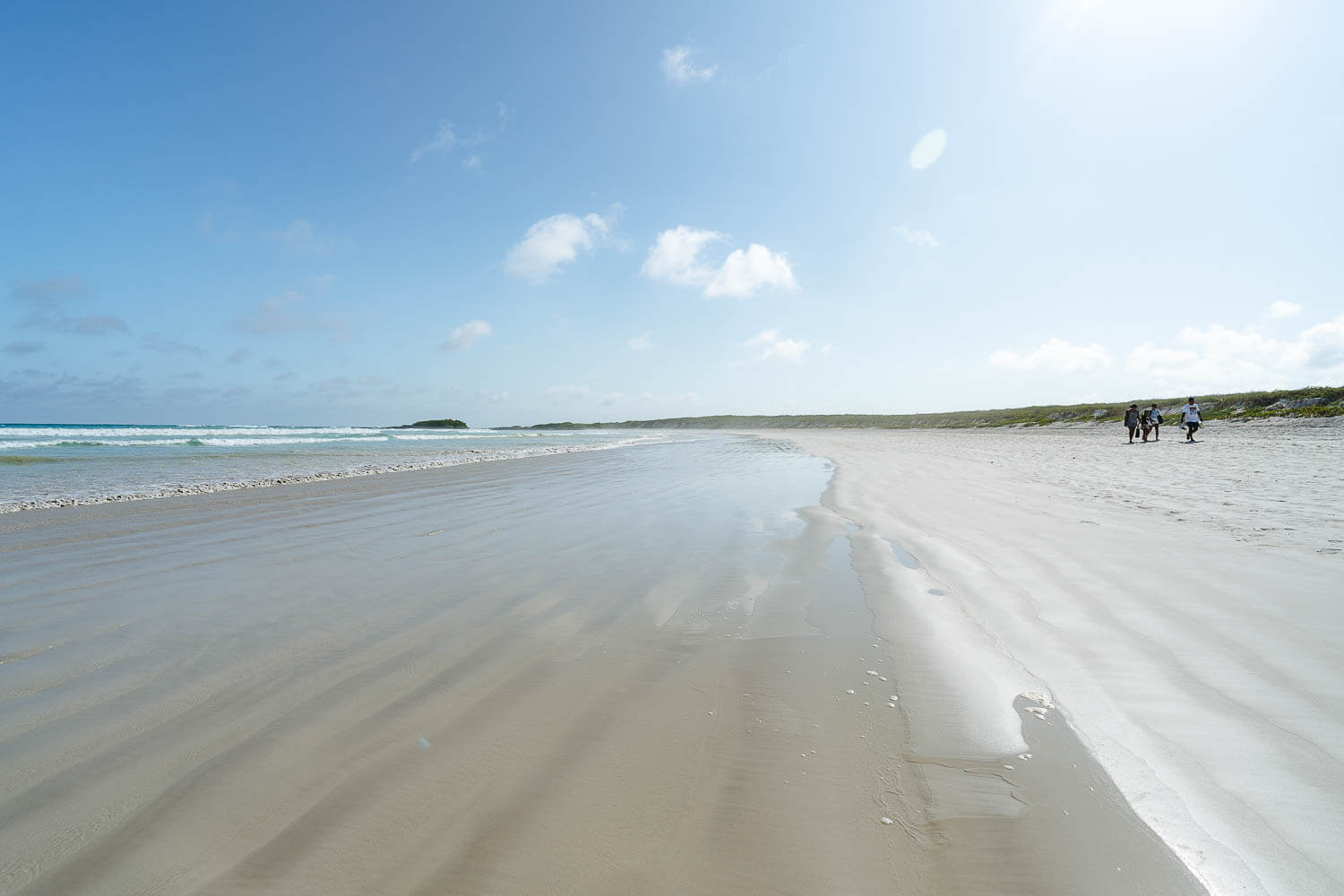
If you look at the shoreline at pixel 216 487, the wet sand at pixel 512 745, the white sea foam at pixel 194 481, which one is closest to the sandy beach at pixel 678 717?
the wet sand at pixel 512 745

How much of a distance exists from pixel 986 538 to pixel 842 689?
428 centimetres

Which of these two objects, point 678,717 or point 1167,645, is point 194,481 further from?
point 1167,645

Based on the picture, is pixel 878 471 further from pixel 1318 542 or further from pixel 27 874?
pixel 27 874

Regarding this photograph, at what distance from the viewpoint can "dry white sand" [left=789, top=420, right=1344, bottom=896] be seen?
1.95 meters

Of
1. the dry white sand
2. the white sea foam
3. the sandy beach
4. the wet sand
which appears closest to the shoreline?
the white sea foam

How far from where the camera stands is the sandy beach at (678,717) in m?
1.78

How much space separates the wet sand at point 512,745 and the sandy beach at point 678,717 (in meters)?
0.01

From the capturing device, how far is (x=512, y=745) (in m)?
2.44

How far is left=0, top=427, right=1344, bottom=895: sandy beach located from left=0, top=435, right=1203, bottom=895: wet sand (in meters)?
0.01

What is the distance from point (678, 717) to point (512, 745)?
0.74m

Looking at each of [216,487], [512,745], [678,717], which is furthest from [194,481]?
[678,717]

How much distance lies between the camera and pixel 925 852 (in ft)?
5.82

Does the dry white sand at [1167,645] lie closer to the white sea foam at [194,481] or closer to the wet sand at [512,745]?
the wet sand at [512,745]

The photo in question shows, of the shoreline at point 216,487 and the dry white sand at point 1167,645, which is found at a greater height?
the shoreline at point 216,487
